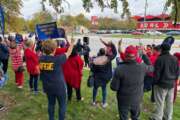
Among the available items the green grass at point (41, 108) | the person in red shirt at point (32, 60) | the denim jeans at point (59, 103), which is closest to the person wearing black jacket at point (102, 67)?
the green grass at point (41, 108)

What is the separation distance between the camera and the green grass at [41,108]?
9.05m

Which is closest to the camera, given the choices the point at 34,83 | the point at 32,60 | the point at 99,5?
the point at 99,5

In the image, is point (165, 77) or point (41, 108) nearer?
point (165, 77)

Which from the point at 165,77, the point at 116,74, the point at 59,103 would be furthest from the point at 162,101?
the point at 59,103

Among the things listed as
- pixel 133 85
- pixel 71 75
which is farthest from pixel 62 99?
pixel 71 75

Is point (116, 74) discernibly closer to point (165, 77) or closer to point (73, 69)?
point (165, 77)

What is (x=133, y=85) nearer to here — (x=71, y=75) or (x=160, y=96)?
(x=160, y=96)

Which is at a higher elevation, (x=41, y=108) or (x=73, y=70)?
(x=73, y=70)

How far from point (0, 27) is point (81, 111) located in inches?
129

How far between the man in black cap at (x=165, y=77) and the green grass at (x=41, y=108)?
3.71 ft

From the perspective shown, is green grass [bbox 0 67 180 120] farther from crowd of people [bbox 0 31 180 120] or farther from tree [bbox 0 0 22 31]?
tree [bbox 0 0 22 31]

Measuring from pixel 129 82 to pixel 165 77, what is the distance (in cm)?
162

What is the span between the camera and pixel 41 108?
9.55 m

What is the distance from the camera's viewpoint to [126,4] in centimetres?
616
